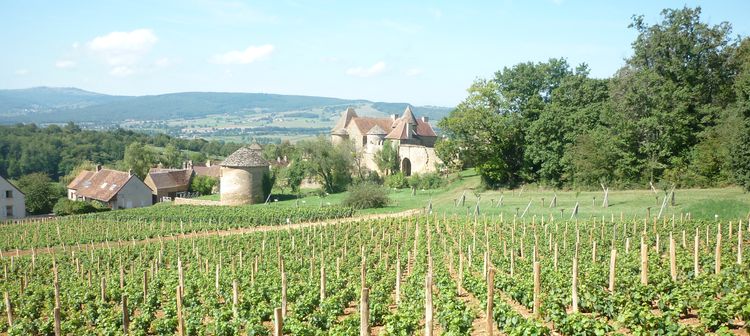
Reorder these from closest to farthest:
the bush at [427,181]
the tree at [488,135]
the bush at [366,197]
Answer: the bush at [366,197]
the tree at [488,135]
the bush at [427,181]

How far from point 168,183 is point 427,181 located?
107ft

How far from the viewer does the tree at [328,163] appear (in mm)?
Result: 58281

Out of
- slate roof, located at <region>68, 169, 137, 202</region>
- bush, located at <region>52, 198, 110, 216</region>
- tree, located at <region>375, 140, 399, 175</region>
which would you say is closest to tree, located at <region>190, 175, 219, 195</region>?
slate roof, located at <region>68, 169, 137, 202</region>

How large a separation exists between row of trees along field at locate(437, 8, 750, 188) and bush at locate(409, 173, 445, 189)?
34.7 ft

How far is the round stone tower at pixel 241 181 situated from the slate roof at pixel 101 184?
1397cm

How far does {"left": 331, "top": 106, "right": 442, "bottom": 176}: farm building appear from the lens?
200ft

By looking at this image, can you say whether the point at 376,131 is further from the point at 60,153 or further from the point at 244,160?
the point at 60,153

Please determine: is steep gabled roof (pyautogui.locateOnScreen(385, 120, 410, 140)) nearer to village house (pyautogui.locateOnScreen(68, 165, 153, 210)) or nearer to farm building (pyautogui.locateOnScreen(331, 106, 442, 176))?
farm building (pyautogui.locateOnScreen(331, 106, 442, 176))

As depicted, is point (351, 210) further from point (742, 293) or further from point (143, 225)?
point (742, 293)

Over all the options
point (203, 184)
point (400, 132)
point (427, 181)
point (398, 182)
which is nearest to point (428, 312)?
point (427, 181)

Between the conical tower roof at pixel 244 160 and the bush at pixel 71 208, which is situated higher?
the conical tower roof at pixel 244 160

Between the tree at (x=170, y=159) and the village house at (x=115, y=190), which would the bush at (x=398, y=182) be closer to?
the village house at (x=115, y=190)

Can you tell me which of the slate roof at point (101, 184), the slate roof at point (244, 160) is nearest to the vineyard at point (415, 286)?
the slate roof at point (244, 160)

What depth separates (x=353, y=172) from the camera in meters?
63.3
